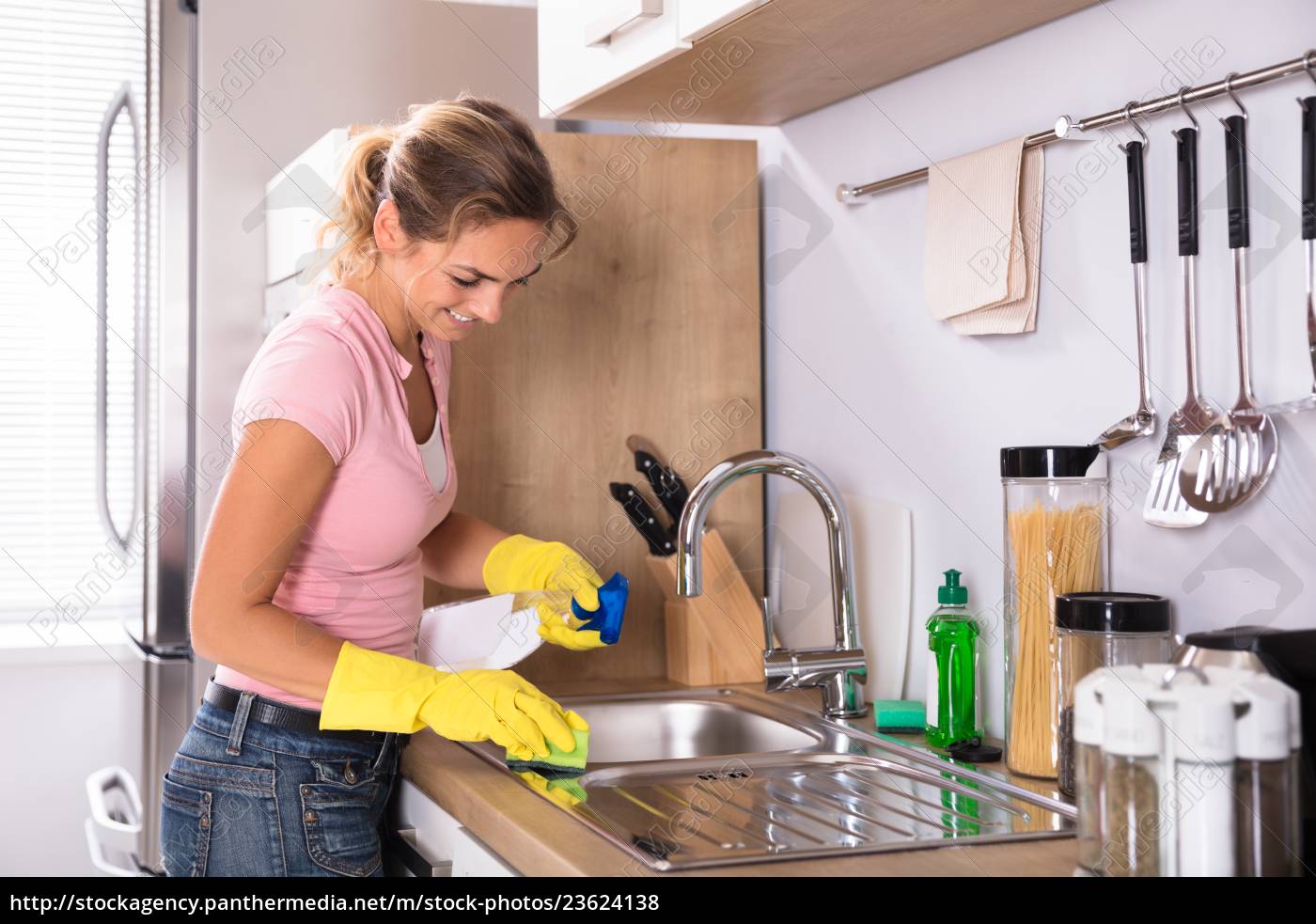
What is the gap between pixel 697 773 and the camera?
1350 mm

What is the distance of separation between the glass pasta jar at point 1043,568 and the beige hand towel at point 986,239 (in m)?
0.19

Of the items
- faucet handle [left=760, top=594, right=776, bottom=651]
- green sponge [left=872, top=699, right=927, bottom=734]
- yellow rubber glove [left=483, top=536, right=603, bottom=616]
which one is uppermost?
yellow rubber glove [left=483, top=536, right=603, bottom=616]

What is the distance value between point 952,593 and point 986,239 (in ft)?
1.27

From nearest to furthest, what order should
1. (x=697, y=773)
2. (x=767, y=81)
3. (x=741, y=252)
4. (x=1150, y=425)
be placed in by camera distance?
(x=1150, y=425) → (x=697, y=773) → (x=767, y=81) → (x=741, y=252)

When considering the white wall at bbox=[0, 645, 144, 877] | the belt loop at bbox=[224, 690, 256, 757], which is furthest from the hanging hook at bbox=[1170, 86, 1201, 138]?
the white wall at bbox=[0, 645, 144, 877]

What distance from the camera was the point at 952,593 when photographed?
139 centimetres

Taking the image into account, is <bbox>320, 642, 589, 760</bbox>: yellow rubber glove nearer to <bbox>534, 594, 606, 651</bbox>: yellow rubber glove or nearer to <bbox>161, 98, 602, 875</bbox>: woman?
<bbox>161, 98, 602, 875</bbox>: woman

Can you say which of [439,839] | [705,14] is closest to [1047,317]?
[705,14]

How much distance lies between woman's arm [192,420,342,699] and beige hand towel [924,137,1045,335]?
72 centimetres

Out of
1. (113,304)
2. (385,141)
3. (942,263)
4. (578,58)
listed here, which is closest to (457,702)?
(385,141)

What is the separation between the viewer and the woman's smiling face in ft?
4.34

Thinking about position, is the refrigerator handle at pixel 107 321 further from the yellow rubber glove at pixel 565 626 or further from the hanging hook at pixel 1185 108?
the hanging hook at pixel 1185 108
